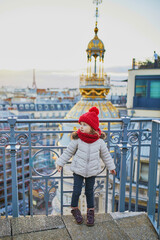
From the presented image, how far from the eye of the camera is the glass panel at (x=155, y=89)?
14672mm

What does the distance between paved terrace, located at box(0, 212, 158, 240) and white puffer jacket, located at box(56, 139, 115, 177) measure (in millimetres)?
679

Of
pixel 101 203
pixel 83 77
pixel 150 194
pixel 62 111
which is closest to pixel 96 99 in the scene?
pixel 83 77

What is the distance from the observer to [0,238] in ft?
7.82

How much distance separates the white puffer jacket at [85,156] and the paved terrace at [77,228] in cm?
68

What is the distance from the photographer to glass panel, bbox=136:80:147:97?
1501cm

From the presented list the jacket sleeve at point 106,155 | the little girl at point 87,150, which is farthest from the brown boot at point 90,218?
the jacket sleeve at point 106,155

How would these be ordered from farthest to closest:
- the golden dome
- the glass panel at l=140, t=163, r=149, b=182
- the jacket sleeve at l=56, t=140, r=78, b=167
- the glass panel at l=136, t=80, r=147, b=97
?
the glass panel at l=136, t=80, r=147, b=97 < the golden dome < the glass panel at l=140, t=163, r=149, b=182 < the jacket sleeve at l=56, t=140, r=78, b=167

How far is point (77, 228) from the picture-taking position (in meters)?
2.55

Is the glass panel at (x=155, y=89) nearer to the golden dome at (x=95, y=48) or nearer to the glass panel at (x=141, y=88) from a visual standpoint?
the glass panel at (x=141, y=88)

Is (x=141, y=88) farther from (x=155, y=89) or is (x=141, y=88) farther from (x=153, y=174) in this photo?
(x=153, y=174)

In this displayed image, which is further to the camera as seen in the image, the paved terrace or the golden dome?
the golden dome

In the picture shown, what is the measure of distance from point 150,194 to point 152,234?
489mm

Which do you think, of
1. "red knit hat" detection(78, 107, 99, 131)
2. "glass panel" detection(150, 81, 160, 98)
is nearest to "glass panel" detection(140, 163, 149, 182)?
"red knit hat" detection(78, 107, 99, 131)

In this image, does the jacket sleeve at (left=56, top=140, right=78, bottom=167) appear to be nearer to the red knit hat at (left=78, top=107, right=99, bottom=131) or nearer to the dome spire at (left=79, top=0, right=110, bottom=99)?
the red knit hat at (left=78, top=107, right=99, bottom=131)
